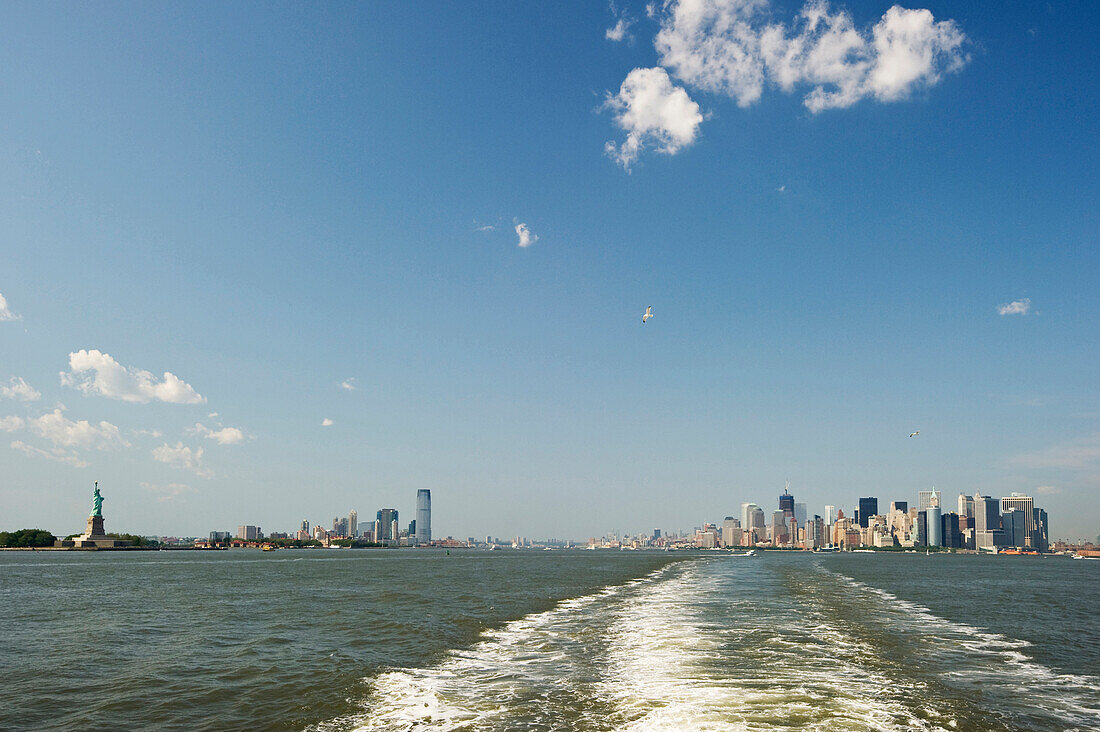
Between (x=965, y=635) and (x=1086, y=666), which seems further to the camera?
(x=965, y=635)

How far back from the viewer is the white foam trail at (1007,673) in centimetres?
2061

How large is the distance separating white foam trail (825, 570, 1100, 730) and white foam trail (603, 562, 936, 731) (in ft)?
12.7

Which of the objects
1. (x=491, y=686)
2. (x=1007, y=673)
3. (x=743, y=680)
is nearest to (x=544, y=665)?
(x=491, y=686)

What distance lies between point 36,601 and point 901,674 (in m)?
58.3

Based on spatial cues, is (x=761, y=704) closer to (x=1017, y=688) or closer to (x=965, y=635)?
(x=1017, y=688)

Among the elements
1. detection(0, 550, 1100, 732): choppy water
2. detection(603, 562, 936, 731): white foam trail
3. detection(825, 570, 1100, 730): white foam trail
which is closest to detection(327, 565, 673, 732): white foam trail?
detection(0, 550, 1100, 732): choppy water

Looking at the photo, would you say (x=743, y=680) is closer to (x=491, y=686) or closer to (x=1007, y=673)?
(x=491, y=686)

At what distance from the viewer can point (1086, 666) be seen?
27.4 metres

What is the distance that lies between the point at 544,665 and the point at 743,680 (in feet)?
24.6

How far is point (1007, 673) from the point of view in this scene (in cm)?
2520

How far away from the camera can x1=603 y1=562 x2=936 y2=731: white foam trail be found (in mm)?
17984

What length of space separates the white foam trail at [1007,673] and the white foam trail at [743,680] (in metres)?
3.87

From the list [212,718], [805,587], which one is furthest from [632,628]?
[805,587]

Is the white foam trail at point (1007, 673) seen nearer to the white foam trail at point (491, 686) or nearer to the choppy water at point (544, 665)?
the choppy water at point (544, 665)
